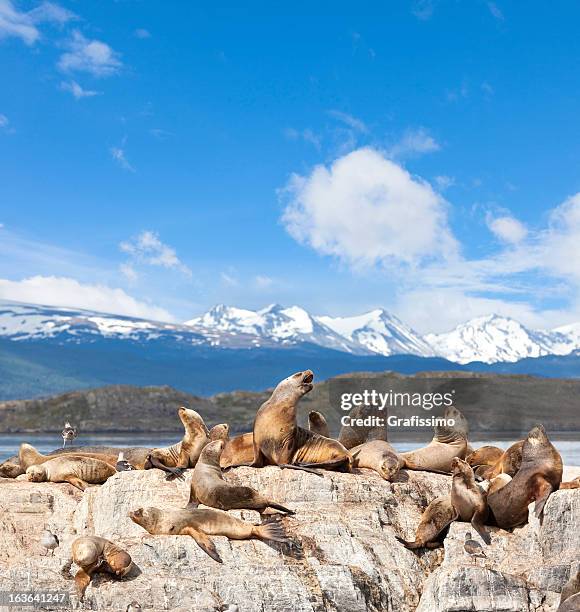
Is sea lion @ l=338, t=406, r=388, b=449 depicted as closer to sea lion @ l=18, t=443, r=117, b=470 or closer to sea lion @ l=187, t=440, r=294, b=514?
sea lion @ l=18, t=443, r=117, b=470

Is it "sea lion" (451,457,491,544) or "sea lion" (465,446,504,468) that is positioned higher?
"sea lion" (465,446,504,468)

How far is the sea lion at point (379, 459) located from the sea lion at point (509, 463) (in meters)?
1.53

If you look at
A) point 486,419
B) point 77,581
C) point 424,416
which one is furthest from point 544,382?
point 77,581

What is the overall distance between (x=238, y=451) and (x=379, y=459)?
7.72 feet

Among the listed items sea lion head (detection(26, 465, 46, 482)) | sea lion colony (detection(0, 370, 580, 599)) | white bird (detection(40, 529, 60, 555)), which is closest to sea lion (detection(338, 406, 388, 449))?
sea lion colony (detection(0, 370, 580, 599))

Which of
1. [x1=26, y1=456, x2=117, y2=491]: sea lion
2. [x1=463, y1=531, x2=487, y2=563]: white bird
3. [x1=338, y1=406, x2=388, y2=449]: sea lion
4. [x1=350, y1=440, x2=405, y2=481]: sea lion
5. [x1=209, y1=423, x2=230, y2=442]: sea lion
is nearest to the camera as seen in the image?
[x1=463, y1=531, x2=487, y2=563]: white bird

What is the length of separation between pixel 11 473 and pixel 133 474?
566 centimetres

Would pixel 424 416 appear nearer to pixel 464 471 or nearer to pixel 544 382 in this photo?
pixel 464 471

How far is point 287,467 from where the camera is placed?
15898 millimetres

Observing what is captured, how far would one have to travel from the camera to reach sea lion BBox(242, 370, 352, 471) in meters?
16.4

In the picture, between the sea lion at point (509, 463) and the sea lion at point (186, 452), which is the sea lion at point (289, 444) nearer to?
the sea lion at point (186, 452)

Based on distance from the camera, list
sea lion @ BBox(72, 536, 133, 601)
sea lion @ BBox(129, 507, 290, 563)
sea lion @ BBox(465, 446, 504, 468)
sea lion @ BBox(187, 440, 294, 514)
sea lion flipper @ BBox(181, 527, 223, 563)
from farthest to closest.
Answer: sea lion @ BBox(465, 446, 504, 468), sea lion @ BBox(187, 440, 294, 514), sea lion @ BBox(129, 507, 290, 563), sea lion flipper @ BBox(181, 527, 223, 563), sea lion @ BBox(72, 536, 133, 601)

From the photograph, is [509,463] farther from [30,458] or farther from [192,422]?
[30,458]

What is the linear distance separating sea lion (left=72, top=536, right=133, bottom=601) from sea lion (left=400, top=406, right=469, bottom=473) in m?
6.12
